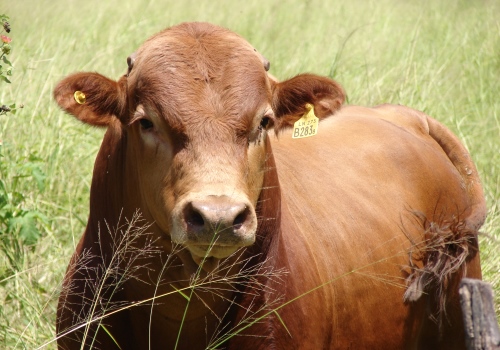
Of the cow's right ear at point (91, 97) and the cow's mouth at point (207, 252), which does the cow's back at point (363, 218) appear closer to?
the cow's mouth at point (207, 252)

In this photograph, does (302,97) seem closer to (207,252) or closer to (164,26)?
(207,252)

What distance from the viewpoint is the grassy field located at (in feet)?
17.5

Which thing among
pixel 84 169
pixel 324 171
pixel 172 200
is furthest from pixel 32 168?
pixel 172 200

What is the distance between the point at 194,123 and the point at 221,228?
1.71 feet

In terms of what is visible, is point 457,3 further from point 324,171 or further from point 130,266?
point 130,266

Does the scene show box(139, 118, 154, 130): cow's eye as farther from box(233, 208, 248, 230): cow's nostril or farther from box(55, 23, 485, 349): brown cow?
box(233, 208, 248, 230): cow's nostril

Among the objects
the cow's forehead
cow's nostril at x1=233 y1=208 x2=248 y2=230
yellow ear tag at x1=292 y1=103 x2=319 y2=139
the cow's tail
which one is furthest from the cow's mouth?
Result: the cow's tail

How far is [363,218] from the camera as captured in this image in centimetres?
473

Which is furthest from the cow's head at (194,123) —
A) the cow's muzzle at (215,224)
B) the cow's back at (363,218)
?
the cow's back at (363,218)

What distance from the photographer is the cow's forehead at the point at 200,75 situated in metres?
3.50

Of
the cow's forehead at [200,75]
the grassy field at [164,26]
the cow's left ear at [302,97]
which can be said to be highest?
the cow's forehead at [200,75]

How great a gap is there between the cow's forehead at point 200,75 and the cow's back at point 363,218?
2.51ft

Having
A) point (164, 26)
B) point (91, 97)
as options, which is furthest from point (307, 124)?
point (164, 26)

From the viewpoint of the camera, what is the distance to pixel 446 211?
207 inches
